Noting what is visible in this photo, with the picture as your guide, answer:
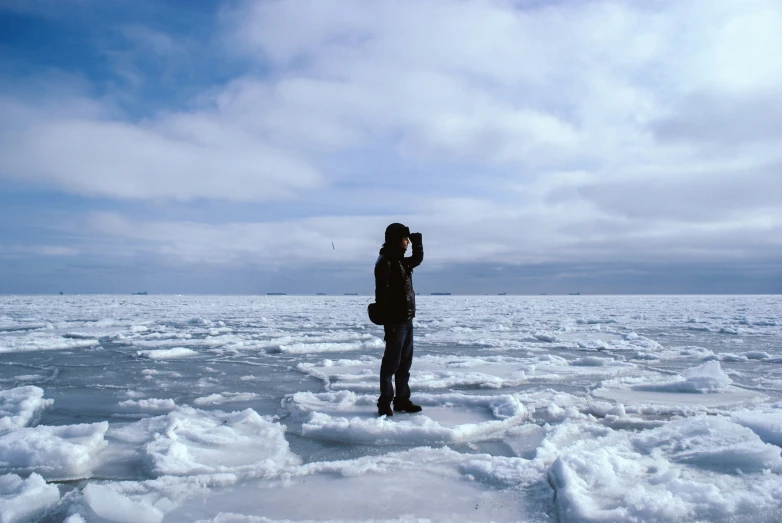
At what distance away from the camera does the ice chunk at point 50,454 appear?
8.02 feet

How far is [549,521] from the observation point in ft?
6.27

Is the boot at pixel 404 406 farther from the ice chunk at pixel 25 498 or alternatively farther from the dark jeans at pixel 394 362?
the ice chunk at pixel 25 498

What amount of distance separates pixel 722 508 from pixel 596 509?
50 cm

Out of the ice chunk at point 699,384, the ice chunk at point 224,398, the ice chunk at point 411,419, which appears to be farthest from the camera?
the ice chunk at point 699,384

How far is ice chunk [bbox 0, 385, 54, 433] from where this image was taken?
10.6ft

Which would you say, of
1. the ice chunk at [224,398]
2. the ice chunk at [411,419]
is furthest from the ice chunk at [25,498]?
the ice chunk at [224,398]

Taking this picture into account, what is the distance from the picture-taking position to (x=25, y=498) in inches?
80.9

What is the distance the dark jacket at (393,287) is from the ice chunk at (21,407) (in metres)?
2.50

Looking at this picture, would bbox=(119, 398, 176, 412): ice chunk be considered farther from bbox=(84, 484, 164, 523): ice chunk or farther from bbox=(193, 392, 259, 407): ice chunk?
bbox=(84, 484, 164, 523): ice chunk

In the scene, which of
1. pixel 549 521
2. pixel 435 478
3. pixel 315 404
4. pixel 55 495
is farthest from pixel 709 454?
pixel 55 495

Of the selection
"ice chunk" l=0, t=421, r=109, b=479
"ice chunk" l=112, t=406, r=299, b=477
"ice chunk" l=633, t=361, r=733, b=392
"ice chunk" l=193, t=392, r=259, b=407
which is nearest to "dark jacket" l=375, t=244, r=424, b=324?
"ice chunk" l=112, t=406, r=299, b=477

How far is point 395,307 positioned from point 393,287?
14cm

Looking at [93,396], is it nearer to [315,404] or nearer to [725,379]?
[315,404]

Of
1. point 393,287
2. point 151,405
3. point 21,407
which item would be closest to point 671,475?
point 393,287
